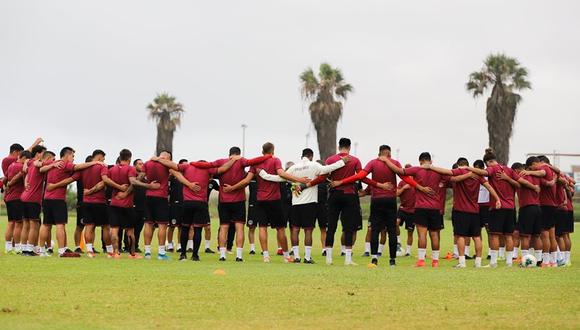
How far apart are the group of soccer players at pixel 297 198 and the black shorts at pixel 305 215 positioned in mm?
21

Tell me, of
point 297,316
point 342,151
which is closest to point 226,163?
point 342,151

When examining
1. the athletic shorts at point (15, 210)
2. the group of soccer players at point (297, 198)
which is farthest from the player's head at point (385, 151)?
the athletic shorts at point (15, 210)

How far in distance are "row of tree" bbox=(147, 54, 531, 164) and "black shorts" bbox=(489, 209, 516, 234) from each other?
160 feet

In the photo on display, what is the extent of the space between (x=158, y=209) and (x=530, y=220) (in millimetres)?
7748

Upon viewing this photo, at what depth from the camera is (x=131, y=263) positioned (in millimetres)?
18125

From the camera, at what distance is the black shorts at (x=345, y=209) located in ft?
61.8

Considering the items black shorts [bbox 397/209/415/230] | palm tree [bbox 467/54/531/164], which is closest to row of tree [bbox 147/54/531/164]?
palm tree [bbox 467/54/531/164]

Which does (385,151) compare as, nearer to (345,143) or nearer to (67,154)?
(345,143)

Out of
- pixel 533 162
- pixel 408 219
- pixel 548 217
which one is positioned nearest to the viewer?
pixel 533 162

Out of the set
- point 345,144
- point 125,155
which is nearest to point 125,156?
point 125,155

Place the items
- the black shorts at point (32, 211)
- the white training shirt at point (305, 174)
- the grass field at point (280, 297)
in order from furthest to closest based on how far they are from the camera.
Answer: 1. the black shorts at point (32, 211)
2. the white training shirt at point (305, 174)
3. the grass field at point (280, 297)

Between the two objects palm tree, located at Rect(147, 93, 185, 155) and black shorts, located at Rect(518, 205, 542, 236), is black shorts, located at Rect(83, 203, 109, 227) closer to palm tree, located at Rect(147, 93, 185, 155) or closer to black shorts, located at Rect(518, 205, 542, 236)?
black shorts, located at Rect(518, 205, 542, 236)

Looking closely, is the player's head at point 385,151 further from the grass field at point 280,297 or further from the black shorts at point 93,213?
the black shorts at point 93,213

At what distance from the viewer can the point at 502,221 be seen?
19109 millimetres
